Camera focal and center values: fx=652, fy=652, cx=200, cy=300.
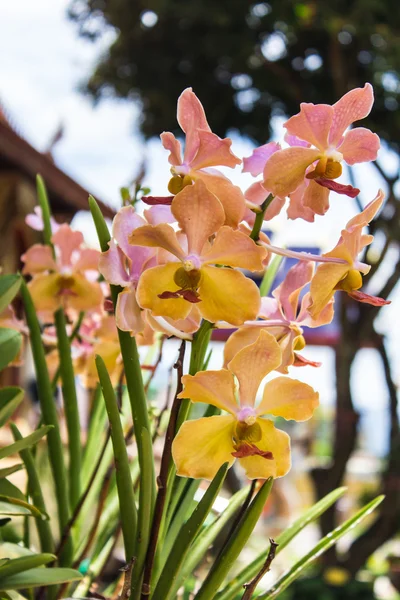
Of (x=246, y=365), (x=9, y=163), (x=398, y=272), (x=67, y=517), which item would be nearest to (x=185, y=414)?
(x=246, y=365)

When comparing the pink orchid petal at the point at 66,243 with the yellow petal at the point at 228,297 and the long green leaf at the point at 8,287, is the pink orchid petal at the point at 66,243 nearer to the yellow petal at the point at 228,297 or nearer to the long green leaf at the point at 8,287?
the long green leaf at the point at 8,287

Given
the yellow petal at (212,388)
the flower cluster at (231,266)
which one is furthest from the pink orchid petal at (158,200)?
the yellow petal at (212,388)

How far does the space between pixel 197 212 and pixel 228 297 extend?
5 cm

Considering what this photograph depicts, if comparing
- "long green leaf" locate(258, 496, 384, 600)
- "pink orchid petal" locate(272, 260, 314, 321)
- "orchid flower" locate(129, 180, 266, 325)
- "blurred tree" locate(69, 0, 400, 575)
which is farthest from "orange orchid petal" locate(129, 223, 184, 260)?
"blurred tree" locate(69, 0, 400, 575)

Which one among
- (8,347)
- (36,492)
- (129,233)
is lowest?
(36,492)

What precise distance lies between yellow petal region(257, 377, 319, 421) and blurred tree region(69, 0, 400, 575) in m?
2.54

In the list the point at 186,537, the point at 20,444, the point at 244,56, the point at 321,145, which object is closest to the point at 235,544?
the point at 186,537

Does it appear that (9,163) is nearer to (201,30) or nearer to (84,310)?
(201,30)

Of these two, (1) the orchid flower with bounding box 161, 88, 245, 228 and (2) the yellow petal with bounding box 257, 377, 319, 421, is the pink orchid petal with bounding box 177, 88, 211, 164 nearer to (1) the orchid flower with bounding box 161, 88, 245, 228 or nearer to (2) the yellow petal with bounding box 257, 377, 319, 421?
(1) the orchid flower with bounding box 161, 88, 245, 228

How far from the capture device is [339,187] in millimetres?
387

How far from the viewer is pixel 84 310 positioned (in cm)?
58

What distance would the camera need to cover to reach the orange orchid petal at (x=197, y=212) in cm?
36

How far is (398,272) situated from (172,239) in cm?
268

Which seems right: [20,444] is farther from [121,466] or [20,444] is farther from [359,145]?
[359,145]
